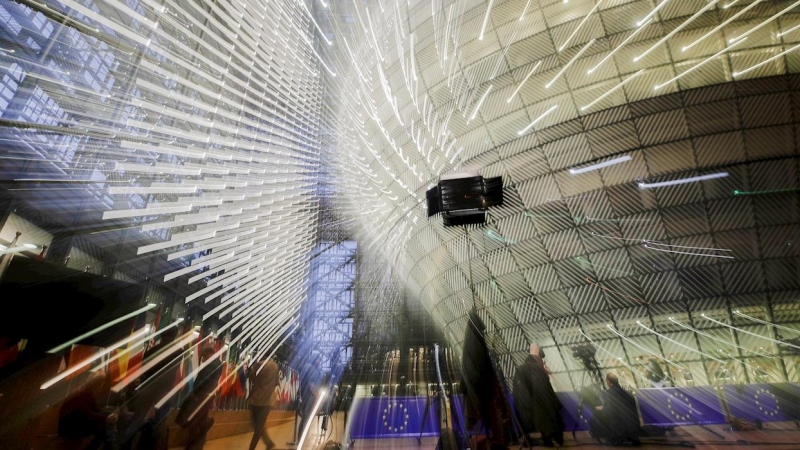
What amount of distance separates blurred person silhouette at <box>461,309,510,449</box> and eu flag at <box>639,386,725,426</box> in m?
4.32

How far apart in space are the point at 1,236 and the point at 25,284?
5.41 metres

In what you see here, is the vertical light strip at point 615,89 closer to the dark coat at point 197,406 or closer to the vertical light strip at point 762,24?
the vertical light strip at point 762,24

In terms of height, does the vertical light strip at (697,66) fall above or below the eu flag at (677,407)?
above

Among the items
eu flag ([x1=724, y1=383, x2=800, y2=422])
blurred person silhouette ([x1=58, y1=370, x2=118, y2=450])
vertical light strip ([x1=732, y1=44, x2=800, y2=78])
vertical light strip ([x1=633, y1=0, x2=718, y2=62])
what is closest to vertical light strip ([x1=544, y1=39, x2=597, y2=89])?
vertical light strip ([x1=633, y1=0, x2=718, y2=62])

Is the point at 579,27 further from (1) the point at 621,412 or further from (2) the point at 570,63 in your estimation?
(1) the point at 621,412

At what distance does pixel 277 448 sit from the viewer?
518 cm

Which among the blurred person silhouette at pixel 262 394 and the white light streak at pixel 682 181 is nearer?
the blurred person silhouette at pixel 262 394

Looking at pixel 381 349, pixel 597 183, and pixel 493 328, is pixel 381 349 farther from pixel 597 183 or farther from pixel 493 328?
pixel 597 183

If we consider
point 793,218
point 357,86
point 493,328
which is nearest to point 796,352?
point 793,218

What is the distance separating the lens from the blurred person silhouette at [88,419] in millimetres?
3158

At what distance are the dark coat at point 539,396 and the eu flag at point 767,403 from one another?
660 centimetres

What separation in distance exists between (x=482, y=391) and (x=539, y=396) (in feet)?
5.30

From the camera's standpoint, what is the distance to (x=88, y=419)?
327 cm

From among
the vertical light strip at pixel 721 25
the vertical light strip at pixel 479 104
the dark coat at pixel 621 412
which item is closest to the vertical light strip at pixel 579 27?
the vertical light strip at pixel 479 104
